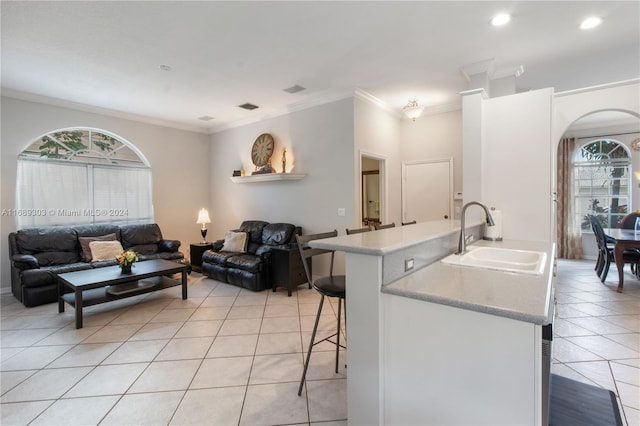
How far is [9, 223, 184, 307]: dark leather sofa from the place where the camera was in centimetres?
370

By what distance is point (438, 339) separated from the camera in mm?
1271

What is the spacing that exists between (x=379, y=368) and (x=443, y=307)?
436 millimetres

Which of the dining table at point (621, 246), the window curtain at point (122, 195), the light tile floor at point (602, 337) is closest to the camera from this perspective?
the light tile floor at point (602, 337)

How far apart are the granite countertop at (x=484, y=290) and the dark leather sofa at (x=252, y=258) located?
9.84ft

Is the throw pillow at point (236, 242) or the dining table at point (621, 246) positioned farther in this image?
the throw pillow at point (236, 242)

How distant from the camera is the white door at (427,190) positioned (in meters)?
4.96

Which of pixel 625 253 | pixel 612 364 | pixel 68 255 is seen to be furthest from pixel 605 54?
pixel 68 255

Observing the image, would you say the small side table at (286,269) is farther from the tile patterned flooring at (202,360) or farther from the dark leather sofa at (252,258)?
the tile patterned flooring at (202,360)

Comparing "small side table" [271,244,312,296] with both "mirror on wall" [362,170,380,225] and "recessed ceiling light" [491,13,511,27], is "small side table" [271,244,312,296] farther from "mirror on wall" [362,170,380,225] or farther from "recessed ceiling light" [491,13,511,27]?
"recessed ceiling light" [491,13,511,27]

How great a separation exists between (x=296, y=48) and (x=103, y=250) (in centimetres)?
401

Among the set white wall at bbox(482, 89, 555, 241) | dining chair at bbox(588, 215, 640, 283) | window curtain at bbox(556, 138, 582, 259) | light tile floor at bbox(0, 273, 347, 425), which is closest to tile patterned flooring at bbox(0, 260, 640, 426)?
light tile floor at bbox(0, 273, 347, 425)

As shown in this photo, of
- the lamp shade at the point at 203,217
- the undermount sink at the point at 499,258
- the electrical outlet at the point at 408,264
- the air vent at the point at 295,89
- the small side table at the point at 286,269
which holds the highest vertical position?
the air vent at the point at 295,89

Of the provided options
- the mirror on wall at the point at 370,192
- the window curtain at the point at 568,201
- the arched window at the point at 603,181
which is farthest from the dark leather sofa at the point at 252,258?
the arched window at the point at 603,181

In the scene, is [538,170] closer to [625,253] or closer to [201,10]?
[625,253]
